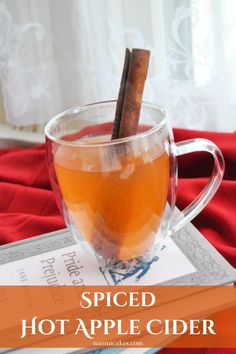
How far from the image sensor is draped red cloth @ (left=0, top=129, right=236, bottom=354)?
2.31ft

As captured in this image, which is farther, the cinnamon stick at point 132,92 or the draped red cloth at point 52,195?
the draped red cloth at point 52,195

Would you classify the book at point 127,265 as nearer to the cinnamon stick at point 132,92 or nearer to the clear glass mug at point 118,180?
the clear glass mug at point 118,180

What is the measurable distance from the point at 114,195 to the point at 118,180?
0.02 metres

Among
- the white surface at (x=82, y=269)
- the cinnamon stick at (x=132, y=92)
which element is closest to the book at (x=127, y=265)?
the white surface at (x=82, y=269)

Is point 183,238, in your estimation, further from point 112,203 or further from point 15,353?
point 15,353

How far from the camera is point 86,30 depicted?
3.25ft

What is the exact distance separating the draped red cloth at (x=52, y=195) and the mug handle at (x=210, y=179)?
7 cm

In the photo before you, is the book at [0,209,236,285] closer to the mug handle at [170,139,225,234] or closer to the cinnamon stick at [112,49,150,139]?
the mug handle at [170,139,225,234]


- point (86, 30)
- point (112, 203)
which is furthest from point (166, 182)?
point (86, 30)

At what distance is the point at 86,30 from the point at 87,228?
535mm

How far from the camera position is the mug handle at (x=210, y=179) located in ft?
1.91

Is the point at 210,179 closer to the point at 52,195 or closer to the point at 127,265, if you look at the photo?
the point at 127,265

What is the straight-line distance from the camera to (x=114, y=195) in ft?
1.75

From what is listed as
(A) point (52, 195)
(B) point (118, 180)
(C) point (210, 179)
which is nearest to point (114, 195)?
(B) point (118, 180)
